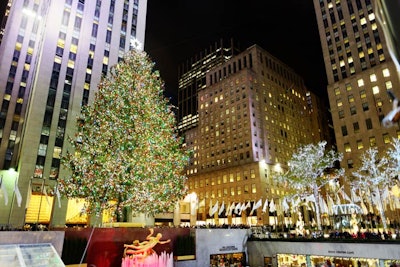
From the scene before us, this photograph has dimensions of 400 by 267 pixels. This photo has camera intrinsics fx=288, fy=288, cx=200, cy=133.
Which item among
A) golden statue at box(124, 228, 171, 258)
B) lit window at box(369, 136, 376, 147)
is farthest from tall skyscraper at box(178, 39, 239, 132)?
golden statue at box(124, 228, 171, 258)

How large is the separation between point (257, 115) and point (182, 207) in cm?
4089

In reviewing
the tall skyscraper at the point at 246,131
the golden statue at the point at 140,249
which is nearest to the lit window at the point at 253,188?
the tall skyscraper at the point at 246,131

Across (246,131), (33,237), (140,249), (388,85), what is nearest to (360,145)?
(388,85)

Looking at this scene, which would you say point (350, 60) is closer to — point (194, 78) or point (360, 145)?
point (360, 145)

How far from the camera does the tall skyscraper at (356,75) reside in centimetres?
5697

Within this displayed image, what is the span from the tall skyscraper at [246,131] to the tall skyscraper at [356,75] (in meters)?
23.3

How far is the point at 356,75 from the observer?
204 ft

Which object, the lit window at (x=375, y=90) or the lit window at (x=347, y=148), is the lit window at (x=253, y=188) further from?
the lit window at (x=375, y=90)

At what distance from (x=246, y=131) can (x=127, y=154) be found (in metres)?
61.1

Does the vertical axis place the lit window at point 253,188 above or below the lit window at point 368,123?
below

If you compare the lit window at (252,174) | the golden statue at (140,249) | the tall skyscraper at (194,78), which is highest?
the tall skyscraper at (194,78)

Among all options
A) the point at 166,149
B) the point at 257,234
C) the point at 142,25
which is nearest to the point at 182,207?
the point at 257,234

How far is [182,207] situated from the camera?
56188 mm

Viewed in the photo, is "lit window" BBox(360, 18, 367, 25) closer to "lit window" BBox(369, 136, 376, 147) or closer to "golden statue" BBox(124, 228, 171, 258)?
"lit window" BBox(369, 136, 376, 147)
